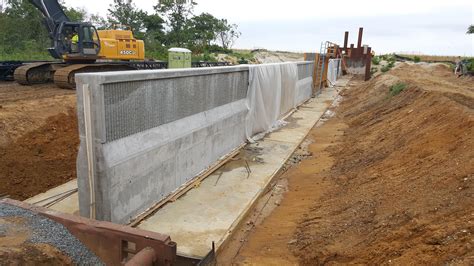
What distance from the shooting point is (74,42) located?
16.3 m

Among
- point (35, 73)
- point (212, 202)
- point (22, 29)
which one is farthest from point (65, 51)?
point (22, 29)

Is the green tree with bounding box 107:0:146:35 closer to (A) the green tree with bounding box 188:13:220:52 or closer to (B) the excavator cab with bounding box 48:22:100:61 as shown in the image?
(A) the green tree with bounding box 188:13:220:52

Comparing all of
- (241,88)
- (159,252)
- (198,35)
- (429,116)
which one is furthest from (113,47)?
(198,35)

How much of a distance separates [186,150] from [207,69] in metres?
1.77

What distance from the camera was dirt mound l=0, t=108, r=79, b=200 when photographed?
7.81 metres

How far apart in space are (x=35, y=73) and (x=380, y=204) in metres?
16.2

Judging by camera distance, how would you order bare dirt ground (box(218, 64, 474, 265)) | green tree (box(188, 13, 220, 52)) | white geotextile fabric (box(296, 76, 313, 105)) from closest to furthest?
1. bare dirt ground (box(218, 64, 474, 265))
2. white geotextile fabric (box(296, 76, 313, 105))
3. green tree (box(188, 13, 220, 52))

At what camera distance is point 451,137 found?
6902 mm

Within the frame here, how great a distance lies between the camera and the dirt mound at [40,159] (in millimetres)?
7815

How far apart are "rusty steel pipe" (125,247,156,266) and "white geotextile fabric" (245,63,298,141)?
22.8 feet

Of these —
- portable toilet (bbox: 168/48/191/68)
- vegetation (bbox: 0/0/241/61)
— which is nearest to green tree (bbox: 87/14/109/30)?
vegetation (bbox: 0/0/241/61)

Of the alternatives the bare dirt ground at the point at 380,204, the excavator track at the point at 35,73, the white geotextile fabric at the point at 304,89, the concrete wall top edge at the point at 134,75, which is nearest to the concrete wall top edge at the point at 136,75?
the concrete wall top edge at the point at 134,75

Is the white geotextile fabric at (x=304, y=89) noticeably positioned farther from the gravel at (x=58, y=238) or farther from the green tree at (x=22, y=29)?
the green tree at (x=22, y=29)

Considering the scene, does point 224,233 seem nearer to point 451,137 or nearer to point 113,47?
point 451,137
